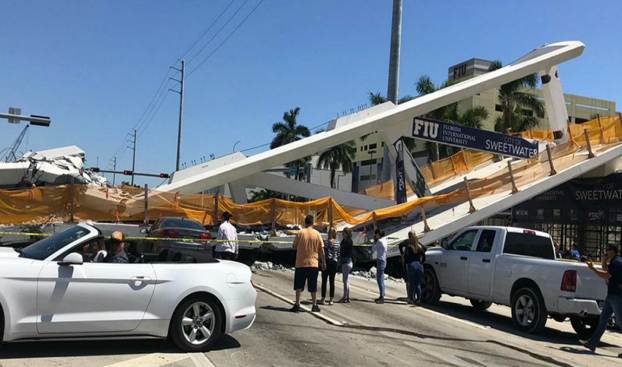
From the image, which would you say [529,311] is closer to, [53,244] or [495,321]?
[495,321]

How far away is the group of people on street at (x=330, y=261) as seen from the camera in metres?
10.0

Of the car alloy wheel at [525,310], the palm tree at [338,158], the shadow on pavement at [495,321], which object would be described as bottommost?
the shadow on pavement at [495,321]

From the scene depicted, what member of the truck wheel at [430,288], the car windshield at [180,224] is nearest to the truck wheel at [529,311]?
the truck wheel at [430,288]

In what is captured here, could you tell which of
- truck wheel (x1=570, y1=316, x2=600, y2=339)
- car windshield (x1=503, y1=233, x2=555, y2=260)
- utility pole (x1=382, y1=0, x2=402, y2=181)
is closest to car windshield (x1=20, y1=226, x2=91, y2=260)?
car windshield (x1=503, y1=233, x2=555, y2=260)

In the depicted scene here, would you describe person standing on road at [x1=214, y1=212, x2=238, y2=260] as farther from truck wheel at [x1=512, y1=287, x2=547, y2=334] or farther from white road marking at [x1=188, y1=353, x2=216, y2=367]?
truck wheel at [x1=512, y1=287, x2=547, y2=334]

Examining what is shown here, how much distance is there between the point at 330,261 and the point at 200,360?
5232mm

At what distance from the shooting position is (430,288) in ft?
41.2

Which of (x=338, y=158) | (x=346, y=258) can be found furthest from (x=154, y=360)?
(x=338, y=158)

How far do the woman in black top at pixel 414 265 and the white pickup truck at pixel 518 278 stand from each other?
389mm

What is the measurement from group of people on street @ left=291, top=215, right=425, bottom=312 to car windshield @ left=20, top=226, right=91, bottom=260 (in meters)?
4.18

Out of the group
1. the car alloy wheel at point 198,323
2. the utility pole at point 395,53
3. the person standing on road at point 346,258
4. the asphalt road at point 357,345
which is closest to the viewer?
the asphalt road at point 357,345

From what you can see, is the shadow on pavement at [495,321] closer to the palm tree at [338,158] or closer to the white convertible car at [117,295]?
the white convertible car at [117,295]

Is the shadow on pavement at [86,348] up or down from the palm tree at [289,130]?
down

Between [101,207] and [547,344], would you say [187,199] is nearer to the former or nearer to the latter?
[101,207]
